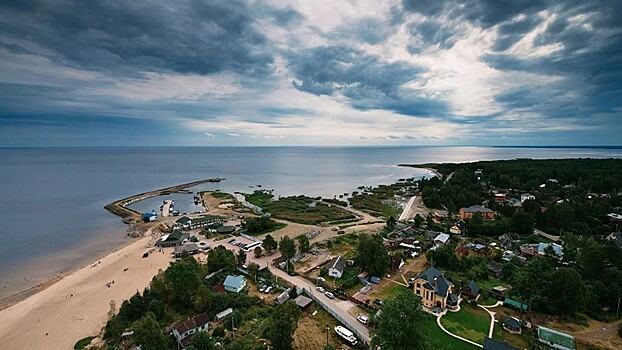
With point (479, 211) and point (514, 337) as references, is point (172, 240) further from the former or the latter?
point (479, 211)

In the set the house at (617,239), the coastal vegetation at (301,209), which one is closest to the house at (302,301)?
the coastal vegetation at (301,209)

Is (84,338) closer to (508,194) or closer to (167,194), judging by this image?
(167,194)

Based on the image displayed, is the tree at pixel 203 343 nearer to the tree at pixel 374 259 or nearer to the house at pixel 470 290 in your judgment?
the tree at pixel 374 259

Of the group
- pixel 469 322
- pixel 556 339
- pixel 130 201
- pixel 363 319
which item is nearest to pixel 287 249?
pixel 363 319

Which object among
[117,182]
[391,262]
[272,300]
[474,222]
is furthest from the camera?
[117,182]

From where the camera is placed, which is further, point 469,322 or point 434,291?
point 434,291

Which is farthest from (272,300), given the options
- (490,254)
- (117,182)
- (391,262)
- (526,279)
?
(117,182)
